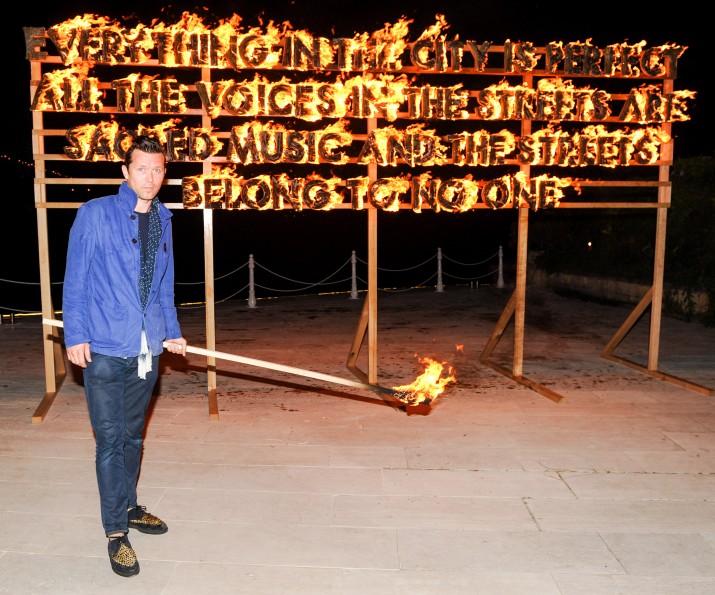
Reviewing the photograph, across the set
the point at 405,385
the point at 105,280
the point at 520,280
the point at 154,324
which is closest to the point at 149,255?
the point at 105,280

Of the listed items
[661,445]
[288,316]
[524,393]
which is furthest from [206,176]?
[288,316]

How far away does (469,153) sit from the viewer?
21.6ft

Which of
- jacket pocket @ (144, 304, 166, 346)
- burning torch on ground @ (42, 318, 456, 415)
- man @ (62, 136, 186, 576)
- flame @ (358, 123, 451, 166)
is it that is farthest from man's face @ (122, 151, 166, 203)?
flame @ (358, 123, 451, 166)

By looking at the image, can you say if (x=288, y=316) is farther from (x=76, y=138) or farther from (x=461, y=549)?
(x=461, y=549)

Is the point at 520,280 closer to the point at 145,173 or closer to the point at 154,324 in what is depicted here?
the point at 154,324

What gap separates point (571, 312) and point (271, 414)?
803 cm

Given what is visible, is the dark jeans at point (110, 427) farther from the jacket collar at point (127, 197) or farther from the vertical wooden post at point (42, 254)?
the vertical wooden post at point (42, 254)

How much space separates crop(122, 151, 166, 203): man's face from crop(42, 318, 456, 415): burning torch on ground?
31.9 inches

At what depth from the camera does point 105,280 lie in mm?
3391

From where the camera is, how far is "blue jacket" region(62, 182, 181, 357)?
3.34 m

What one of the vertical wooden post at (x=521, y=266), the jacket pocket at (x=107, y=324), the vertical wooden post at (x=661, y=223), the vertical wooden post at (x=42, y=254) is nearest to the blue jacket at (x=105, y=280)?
the jacket pocket at (x=107, y=324)

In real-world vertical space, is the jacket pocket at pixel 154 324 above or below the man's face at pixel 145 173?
below

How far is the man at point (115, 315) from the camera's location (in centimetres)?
334

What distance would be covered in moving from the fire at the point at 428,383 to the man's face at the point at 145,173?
Answer: 2.15 meters
